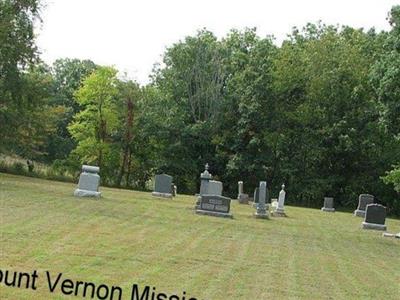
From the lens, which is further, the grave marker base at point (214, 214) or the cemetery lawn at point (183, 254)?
the grave marker base at point (214, 214)

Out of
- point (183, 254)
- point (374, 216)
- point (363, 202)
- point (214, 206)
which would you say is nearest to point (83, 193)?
point (214, 206)

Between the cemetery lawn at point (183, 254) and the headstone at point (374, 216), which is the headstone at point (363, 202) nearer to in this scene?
the headstone at point (374, 216)

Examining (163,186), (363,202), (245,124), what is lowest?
(163,186)

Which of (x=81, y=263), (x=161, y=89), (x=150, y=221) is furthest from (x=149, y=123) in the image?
(x=81, y=263)

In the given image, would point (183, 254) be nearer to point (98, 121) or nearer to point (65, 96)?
point (98, 121)

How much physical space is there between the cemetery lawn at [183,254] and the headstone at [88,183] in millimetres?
2189

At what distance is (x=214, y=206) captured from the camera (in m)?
20.1

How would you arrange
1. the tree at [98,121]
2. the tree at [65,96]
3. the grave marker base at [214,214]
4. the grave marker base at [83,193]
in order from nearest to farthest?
the grave marker base at [214,214] < the grave marker base at [83,193] < the tree at [98,121] < the tree at [65,96]

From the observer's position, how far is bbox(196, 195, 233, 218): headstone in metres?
20.0

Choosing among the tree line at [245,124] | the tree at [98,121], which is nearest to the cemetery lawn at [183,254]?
the tree line at [245,124]

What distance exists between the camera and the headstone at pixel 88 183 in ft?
67.1

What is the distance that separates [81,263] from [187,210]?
1172 centimetres

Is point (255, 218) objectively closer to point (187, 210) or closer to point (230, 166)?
point (187, 210)

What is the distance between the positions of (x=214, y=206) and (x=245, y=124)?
24.9 metres
